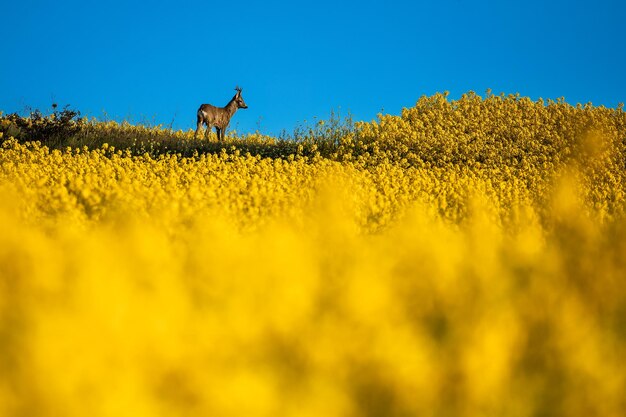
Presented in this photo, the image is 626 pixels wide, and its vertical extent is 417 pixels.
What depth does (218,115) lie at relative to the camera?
21906mm

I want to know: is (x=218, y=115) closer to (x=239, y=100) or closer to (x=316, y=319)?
(x=239, y=100)

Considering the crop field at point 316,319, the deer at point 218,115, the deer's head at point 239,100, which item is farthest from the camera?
the deer's head at point 239,100

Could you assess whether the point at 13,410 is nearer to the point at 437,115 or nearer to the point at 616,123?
the point at 437,115

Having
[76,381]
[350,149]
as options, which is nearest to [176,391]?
[76,381]

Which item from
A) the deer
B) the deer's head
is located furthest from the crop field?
the deer's head

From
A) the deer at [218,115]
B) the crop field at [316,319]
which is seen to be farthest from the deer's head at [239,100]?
the crop field at [316,319]

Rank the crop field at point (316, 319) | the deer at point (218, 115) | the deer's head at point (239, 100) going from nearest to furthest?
the crop field at point (316, 319)
the deer at point (218, 115)
the deer's head at point (239, 100)

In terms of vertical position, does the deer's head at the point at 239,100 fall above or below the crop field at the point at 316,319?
above

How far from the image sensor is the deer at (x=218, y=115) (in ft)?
70.0

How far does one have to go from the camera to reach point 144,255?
3.29 metres

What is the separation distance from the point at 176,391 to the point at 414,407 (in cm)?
94

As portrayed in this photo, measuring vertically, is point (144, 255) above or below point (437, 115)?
below

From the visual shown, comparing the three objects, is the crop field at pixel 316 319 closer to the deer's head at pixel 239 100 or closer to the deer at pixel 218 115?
the deer at pixel 218 115

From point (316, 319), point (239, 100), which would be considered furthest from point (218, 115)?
point (316, 319)
